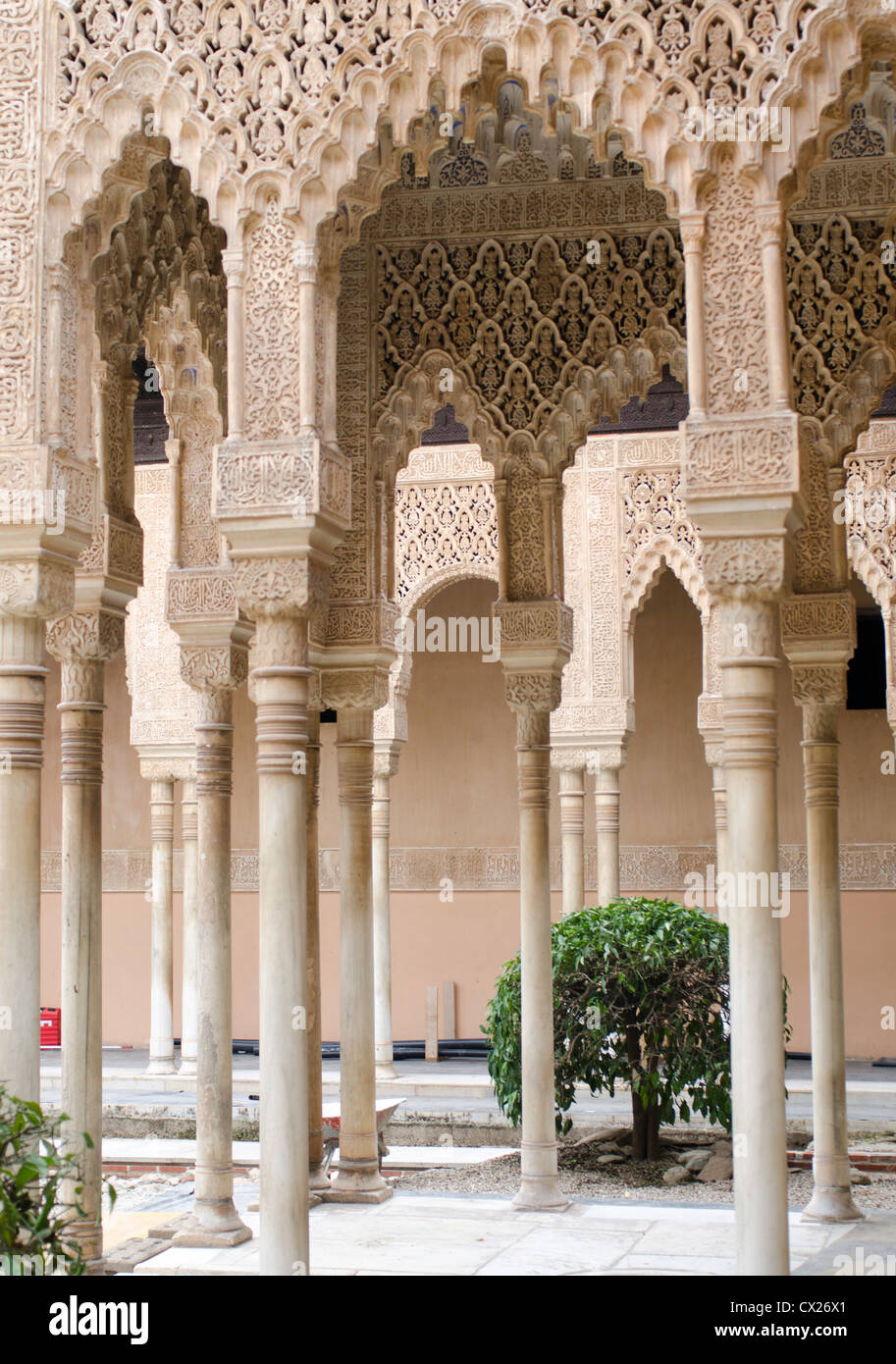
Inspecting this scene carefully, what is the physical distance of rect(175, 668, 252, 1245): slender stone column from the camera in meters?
7.17

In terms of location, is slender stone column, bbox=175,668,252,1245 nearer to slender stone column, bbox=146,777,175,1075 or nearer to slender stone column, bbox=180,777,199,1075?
slender stone column, bbox=180,777,199,1075

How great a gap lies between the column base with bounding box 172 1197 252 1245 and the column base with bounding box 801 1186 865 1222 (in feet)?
8.72

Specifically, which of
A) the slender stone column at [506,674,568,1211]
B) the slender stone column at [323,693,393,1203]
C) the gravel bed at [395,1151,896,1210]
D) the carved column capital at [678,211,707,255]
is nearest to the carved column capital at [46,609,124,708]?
the slender stone column at [323,693,393,1203]

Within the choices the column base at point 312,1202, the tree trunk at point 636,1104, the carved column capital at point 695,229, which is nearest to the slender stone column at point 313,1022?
the column base at point 312,1202

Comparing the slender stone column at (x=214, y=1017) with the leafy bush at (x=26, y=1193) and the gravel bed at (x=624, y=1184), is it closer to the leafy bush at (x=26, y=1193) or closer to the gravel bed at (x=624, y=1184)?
the gravel bed at (x=624, y=1184)

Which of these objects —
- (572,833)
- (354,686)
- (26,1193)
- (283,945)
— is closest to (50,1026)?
(572,833)

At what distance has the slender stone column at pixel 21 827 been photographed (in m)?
5.59

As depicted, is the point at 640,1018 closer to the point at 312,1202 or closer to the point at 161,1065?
the point at 312,1202

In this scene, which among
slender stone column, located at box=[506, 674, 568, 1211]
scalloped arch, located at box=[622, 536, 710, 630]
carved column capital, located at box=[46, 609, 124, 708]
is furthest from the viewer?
scalloped arch, located at box=[622, 536, 710, 630]

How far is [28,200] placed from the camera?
19.0ft

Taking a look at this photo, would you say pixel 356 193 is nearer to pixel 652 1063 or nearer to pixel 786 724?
pixel 652 1063

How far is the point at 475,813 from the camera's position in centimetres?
1841

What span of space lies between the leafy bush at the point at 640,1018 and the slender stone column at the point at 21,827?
4180mm

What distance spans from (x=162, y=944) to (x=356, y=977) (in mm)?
8246
